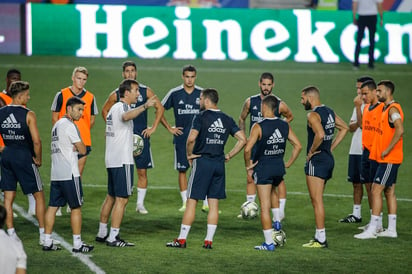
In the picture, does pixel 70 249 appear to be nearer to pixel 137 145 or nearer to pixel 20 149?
pixel 20 149

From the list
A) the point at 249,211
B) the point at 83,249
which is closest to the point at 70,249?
the point at 83,249

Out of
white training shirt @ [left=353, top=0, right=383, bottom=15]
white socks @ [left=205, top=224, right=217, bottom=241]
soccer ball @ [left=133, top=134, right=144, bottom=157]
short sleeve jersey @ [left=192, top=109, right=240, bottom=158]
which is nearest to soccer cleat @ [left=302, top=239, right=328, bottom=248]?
white socks @ [left=205, top=224, right=217, bottom=241]

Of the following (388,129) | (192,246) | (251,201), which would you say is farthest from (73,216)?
(388,129)

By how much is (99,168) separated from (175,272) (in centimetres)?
838

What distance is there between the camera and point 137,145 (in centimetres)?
1523

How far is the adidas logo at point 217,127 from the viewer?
13748 mm

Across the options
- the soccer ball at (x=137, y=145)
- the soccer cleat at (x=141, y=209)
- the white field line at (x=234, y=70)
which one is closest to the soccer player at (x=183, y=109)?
the soccer cleat at (x=141, y=209)

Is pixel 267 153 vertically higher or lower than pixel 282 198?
higher

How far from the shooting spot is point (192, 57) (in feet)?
96.4

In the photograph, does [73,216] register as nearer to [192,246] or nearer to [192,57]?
[192,246]

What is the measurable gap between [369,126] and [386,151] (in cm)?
70

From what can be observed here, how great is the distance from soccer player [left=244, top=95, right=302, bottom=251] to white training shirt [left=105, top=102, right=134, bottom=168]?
5.50 ft

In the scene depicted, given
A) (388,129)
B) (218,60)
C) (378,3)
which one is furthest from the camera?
(218,60)

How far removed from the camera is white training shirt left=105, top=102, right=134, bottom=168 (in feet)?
45.7
